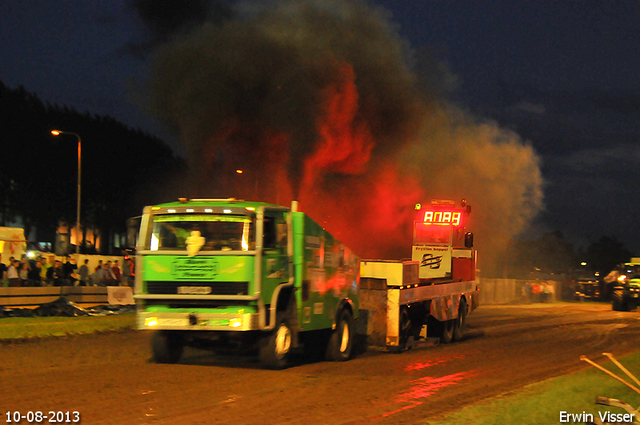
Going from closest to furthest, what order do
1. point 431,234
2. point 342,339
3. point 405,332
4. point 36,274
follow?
point 342,339 < point 405,332 < point 431,234 < point 36,274

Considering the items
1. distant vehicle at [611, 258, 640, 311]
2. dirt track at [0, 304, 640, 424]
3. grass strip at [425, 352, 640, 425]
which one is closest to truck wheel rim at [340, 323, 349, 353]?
dirt track at [0, 304, 640, 424]

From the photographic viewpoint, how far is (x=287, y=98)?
37.6m

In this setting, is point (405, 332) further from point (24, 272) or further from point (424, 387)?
point (24, 272)

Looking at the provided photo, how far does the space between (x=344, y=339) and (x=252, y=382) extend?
12.4 ft

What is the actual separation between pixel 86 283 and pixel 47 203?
25985mm

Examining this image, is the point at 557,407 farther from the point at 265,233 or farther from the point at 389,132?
the point at 389,132

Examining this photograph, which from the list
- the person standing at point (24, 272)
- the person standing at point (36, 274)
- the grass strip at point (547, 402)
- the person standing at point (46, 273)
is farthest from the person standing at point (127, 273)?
the grass strip at point (547, 402)

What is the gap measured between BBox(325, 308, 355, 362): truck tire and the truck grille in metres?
3.06

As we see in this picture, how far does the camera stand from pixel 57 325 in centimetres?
1830

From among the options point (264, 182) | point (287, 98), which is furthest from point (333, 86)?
point (264, 182)

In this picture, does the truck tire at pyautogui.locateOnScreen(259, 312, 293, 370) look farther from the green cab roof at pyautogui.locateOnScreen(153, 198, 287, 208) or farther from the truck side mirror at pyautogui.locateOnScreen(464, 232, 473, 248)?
the truck side mirror at pyautogui.locateOnScreen(464, 232, 473, 248)

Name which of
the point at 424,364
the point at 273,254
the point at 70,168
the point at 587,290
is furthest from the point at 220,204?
the point at 587,290

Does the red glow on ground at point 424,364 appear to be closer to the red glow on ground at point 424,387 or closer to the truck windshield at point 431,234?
the red glow on ground at point 424,387

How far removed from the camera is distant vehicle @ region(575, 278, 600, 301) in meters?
56.0
